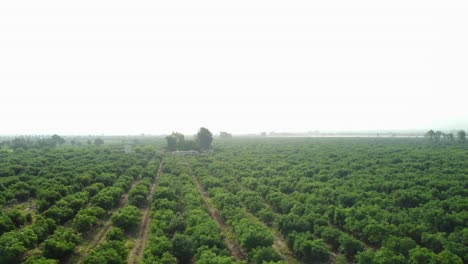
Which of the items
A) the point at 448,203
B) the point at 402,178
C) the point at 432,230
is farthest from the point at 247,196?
the point at 402,178

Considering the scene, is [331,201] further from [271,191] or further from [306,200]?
[271,191]

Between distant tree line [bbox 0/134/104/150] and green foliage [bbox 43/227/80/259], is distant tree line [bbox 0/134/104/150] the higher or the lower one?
the higher one

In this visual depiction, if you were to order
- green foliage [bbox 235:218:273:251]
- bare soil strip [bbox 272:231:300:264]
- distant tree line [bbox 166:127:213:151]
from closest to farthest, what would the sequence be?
green foliage [bbox 235:218:273:251], bare soil strip [bbox 272:231:300:264], distant tree line [bbox 166:127:213:151]

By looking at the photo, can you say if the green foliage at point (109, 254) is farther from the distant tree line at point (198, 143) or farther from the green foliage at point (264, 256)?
the distant tree line at point (198, 143)

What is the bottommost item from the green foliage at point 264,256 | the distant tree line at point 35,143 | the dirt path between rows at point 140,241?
the dirt path between rows at point 140,241

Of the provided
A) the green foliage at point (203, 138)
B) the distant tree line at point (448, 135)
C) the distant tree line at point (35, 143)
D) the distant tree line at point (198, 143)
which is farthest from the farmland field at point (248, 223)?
the distant tree line at point (35, 143)

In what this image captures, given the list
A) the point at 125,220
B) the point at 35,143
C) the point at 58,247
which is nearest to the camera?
the point at 58,247

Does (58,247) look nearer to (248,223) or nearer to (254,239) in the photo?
(254,239)

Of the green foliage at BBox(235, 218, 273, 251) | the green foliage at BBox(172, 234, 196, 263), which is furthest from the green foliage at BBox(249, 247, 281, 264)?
the green foliage at BBox(172, 234, 196, 263)

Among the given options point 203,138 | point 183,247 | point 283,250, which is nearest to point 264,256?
point 283,250

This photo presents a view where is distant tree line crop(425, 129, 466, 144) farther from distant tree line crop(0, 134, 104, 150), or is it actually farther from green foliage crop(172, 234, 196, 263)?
distant tree line crop(0, 134, 104, 150)

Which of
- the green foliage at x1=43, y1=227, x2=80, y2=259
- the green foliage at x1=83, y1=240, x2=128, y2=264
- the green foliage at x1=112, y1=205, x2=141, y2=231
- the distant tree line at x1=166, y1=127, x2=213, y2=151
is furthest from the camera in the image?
the distant tree line at x1=166, y1=127, x2=213, y2=151
